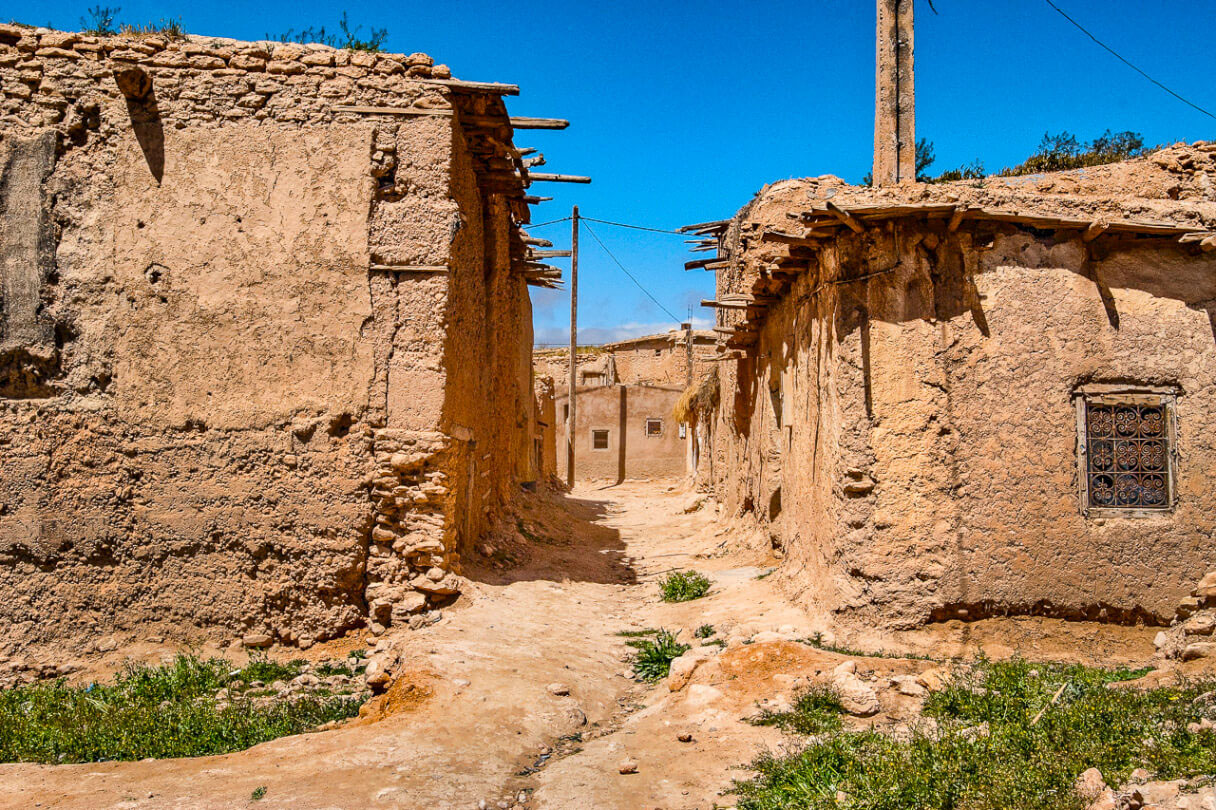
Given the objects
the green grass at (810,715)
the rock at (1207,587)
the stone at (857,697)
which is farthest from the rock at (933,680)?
the rock at (1207,587)

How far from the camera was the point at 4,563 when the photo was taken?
24.6 ft

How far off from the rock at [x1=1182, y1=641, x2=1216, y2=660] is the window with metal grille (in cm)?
120

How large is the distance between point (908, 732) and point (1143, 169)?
6261mm

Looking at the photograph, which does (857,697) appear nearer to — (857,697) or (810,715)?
(857,697)

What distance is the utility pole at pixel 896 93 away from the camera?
10039 millimetres

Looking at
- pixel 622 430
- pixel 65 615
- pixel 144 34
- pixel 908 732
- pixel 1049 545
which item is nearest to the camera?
pixel 908 732

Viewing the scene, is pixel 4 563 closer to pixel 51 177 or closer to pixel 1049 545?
pixel 51 177

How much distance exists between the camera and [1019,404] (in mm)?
6953

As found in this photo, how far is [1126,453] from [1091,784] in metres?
3.99

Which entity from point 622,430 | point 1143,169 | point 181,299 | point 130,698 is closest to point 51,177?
point 181,299

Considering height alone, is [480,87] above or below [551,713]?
above

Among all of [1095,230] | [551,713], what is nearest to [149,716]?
[551,713]

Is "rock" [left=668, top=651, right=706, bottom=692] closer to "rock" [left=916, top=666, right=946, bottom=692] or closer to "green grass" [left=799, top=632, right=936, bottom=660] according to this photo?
"green grass" [left=799, top=632, right=936, bottom=660]

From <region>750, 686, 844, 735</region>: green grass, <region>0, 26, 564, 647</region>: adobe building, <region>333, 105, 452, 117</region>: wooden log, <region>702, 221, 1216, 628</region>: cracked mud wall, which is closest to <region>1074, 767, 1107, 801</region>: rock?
<region>750, 686, 844, 735</region>: green grass
